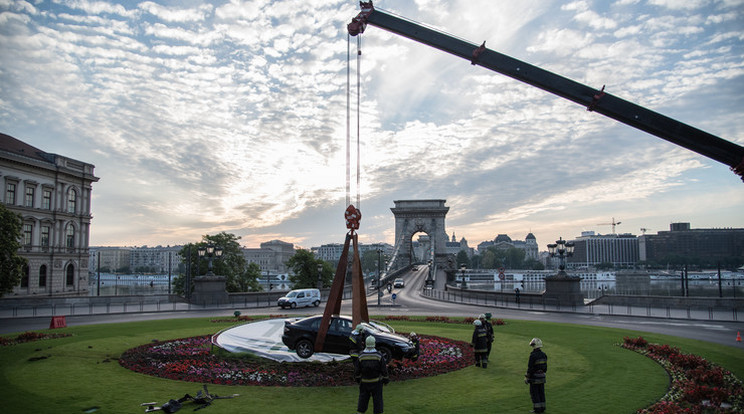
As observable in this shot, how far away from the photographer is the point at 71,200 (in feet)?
196

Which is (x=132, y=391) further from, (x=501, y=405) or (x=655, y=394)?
(x=655, y=394)

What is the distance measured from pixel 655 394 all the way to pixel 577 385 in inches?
70.0

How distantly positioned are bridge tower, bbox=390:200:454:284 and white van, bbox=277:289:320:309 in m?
83.8

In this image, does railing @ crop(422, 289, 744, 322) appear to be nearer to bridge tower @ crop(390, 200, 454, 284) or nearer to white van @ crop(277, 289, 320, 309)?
white van @ crop(277, 289, 320, 309)

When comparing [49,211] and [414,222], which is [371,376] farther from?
[414,222]

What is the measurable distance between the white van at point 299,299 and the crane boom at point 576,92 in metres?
26.9

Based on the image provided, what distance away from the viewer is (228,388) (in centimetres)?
1246

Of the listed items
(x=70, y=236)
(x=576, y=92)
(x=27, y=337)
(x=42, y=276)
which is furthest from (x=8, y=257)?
(x=576, y=92)

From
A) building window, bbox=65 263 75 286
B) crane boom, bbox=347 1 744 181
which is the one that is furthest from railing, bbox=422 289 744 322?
building window, bbox=65 263 75 286

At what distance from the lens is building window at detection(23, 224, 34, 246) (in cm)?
5303

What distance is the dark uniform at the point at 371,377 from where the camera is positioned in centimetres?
970

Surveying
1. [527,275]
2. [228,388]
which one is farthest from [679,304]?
[527,275]

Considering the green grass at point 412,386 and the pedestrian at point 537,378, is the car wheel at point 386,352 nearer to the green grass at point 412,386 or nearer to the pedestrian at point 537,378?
the green grass at point 412,386

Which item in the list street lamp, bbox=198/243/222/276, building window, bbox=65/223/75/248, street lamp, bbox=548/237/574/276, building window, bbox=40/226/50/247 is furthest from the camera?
building window, bbox=65/223/75/248
